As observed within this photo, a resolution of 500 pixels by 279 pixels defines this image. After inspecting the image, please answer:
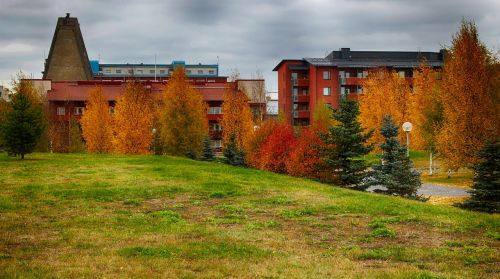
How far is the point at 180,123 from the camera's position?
150 ft

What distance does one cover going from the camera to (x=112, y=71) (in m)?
164

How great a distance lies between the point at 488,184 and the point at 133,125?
31819mm

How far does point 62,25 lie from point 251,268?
96.9 m

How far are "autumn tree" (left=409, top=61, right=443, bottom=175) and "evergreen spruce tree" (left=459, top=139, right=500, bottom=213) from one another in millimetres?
18652

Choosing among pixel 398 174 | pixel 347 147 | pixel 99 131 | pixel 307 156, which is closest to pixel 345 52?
pixel 99 131

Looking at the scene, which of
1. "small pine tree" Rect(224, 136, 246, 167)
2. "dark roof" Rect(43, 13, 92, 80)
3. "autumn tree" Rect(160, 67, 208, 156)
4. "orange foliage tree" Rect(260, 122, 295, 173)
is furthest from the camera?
"dark roof" Rect(43, 13, 92, 80)

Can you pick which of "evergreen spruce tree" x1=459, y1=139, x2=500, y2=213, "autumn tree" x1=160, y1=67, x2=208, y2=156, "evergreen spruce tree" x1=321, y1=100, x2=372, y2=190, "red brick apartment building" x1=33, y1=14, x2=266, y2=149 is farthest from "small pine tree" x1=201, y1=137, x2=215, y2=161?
"evergreen spruce tree" x1=459, y1=139, x2=500, y2=213

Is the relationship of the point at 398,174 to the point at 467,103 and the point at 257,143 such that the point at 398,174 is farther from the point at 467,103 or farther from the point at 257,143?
the point at 257,143

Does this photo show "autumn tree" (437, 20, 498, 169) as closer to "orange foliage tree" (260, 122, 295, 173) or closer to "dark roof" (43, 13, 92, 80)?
"orange foliage tree" (260, 122, 295, 173)

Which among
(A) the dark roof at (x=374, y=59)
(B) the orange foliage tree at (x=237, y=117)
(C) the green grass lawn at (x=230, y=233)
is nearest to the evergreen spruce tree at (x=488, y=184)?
(C) the green grass lawn at (x=230, y=233)

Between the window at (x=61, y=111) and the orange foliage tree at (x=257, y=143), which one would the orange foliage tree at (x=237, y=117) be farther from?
the window at (x=61, y=111)

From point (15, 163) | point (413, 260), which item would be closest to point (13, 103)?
point (15, 163)

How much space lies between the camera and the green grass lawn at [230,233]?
379 inches

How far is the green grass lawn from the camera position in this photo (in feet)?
31.6
